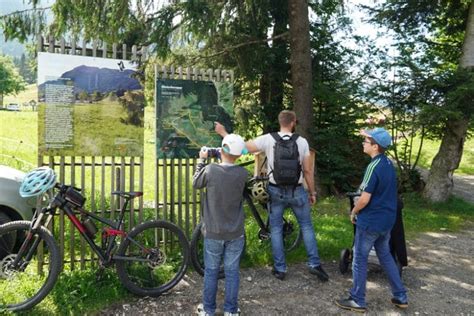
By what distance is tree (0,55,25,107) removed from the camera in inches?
3194

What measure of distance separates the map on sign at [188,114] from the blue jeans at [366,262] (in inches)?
95.6

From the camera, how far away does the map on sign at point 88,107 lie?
15.5ft

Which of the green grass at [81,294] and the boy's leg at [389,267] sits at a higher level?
the boy's leg at [389,267]

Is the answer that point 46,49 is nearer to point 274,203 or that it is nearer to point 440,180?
point 274,203

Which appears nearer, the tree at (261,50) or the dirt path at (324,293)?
the dirt path at (324,293)

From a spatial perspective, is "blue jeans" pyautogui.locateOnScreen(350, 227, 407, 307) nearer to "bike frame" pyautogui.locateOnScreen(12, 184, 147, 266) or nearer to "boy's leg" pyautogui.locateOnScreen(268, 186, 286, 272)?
"boy's leg" pyautogui.locateOnScreen(268, 186, 286, 272)

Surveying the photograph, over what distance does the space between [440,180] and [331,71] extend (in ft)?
12.9

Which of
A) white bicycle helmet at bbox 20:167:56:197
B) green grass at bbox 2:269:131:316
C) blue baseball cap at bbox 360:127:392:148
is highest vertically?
blue baseball cap at bbox 360:127:392:148

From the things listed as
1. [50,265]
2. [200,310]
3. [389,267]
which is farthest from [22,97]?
[389,267]

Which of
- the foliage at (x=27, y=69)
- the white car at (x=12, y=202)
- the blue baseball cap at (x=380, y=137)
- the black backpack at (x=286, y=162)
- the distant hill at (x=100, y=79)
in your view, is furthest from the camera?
the foliage at (x=27, y=69)

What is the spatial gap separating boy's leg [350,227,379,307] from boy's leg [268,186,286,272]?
1054 mm

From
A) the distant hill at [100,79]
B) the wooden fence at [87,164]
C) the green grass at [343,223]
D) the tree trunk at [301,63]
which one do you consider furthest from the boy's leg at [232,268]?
the tree trunk at [301,63]

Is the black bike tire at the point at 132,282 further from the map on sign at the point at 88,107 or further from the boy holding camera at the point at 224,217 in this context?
the map on sign at the point at 88,107

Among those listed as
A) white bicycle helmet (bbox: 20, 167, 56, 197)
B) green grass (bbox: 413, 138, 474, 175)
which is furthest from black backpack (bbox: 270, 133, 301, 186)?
green grass (bbox: 413, 138, 474, 175)
